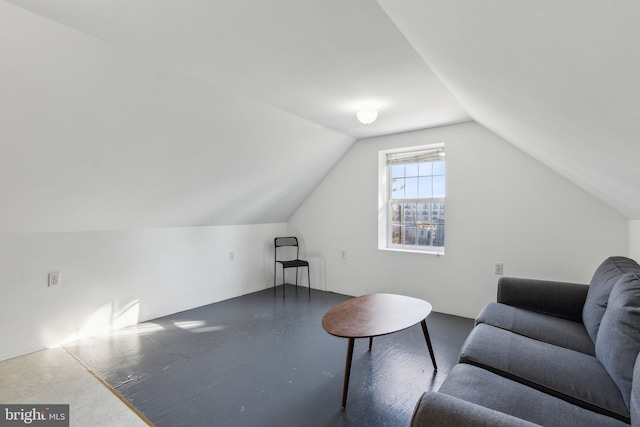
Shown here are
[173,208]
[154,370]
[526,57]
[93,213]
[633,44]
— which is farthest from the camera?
[173,208]

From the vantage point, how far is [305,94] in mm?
2584

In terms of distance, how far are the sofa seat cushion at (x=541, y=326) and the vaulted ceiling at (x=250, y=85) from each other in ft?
2.97

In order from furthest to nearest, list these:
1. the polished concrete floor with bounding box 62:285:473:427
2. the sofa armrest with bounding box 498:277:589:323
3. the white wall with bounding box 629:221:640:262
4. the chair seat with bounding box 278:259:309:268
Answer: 1. the chair seat with bounding box 278:259:309:268
2. the white wall with bounding box 629:221:640:262
3. the sofa armrest with bounding box 498:277:589:323
4. the polished concrete floor with bounding box 62:285:473:427

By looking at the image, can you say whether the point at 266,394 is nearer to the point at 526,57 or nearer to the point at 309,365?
the point at 309,365

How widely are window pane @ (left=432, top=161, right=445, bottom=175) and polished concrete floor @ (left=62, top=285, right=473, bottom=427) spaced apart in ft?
5.58

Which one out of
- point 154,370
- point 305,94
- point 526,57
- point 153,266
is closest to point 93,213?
point 153,266

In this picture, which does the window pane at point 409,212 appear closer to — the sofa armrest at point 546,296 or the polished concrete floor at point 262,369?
the polished concrete floor at point 262,369

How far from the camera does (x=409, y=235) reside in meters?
4.09

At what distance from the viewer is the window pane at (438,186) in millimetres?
3789

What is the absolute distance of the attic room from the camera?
1.20 metres

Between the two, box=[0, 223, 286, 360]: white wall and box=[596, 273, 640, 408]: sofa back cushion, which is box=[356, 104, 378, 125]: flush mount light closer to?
box=[596, 273, 640, 408]: sofa back cushion

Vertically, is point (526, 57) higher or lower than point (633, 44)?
higher

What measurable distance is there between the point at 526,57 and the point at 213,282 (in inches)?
161

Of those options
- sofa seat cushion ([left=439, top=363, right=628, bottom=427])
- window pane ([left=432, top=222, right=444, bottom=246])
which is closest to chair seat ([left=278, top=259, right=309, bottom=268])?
window pane ([left=432, top=222, right=444, bottom=246])
